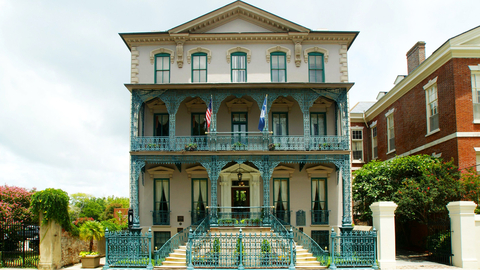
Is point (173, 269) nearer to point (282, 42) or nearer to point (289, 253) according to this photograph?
point (289, 253)

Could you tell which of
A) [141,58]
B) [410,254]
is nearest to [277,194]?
[410,254]

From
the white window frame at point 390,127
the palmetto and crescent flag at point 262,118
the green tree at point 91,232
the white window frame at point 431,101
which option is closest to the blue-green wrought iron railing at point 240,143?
the palmetto and crescent flag at point 262,118

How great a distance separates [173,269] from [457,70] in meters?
16.4

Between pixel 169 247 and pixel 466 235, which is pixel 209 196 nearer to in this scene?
pixel 169 247

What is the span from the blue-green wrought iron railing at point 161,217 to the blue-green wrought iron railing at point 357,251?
30.5 feet

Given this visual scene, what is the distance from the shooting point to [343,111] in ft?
69.5

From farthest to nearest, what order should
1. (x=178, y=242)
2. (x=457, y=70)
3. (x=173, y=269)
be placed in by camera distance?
1. (x=457, y=70)
2. (x=178, y=242)
3. (x=173, y=269)

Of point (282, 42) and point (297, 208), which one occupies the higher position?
point (282, 42)

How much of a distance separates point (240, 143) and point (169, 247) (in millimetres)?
6124

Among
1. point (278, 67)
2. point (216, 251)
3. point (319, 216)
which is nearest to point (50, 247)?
point (216, 251)

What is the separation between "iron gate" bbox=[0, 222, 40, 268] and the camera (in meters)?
18.3

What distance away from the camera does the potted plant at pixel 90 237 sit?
60.1 ft

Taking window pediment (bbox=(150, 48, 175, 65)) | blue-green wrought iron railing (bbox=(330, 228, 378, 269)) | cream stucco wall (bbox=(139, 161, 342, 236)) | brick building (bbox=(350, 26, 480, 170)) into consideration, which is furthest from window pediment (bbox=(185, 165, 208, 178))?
brick building (bbox=(350, 26, 480, 170))

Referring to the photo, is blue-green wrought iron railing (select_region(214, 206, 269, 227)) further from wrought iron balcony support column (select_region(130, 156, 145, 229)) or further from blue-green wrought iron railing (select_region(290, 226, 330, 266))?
wrought iron balcony support column (select_region(130, 156, 145, 229))
